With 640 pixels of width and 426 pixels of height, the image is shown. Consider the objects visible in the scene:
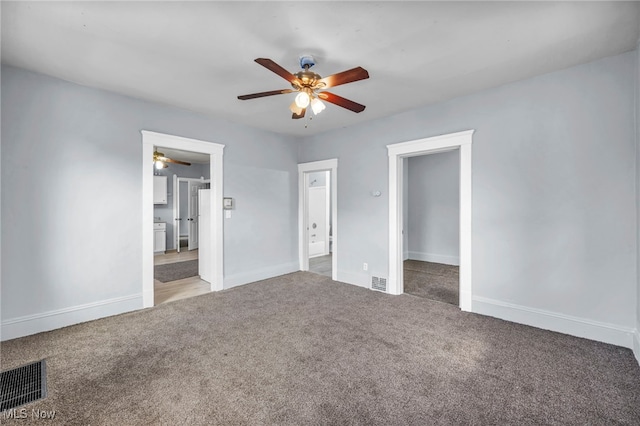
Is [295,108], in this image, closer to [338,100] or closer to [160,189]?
[338,100]

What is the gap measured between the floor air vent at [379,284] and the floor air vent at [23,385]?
375cm

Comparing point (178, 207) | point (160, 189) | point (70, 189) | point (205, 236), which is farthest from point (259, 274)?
point (160, 189)

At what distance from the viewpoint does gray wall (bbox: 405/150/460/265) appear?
6301 millimetres

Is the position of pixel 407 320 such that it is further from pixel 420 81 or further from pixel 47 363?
pixel 47 363

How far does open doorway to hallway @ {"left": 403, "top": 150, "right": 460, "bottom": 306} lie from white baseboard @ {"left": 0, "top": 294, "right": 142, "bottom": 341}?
Answer: 4707 mm

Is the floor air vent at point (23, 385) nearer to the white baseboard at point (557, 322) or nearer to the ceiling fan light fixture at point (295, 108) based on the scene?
the ceiling fan light fixture at point (295, 108)

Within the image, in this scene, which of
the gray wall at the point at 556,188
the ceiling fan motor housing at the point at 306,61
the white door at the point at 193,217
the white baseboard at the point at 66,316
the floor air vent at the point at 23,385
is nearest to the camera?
the floor air vent at the point at 23,385

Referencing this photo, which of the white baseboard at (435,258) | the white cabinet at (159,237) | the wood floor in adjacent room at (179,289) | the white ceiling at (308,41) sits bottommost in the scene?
the wood floor in adjacent room at (179,289)

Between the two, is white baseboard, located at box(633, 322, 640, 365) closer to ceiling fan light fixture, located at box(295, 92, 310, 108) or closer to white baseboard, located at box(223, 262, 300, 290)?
ceiling fan light fixture, located at box(295, 92, 310, 108)

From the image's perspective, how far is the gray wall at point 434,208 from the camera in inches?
248

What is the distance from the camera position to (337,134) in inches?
195

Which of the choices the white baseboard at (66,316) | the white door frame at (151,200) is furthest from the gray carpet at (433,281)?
the white baseboard at (66,316)

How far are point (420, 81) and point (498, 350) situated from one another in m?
2.86

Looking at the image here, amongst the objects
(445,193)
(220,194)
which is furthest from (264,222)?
(445,193)
